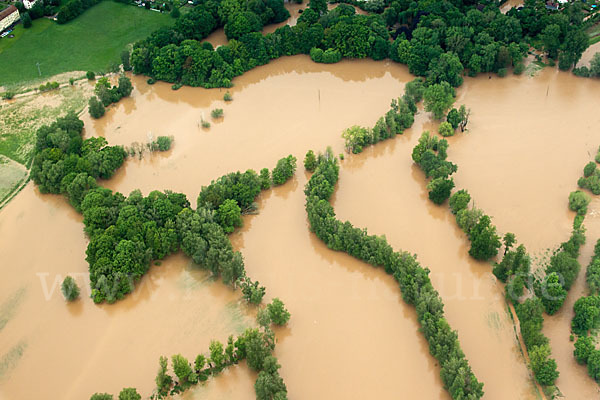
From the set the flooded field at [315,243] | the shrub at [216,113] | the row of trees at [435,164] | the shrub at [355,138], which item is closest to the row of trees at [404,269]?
the flooded field at [315,243]

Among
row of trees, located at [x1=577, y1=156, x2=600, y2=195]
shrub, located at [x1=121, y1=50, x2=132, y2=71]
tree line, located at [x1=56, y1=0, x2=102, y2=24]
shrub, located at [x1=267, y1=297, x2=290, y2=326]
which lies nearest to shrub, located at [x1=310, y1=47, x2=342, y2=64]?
shrub, located at [x1=121, y1=50, x2=132, y2=71]

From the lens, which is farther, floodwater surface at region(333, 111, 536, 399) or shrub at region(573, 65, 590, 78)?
shrub at region(573, 65, 590, 78)

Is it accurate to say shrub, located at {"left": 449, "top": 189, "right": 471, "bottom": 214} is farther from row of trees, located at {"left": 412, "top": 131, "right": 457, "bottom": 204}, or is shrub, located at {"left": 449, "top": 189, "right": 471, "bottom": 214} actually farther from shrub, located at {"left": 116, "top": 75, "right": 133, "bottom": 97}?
shrub, located at {"left": 116, "top": 75, "right": 133, "bottom": 97}

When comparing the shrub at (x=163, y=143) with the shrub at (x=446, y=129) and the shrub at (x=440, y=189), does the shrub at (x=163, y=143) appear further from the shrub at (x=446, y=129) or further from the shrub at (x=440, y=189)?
the shrub at (x=446, y=129)

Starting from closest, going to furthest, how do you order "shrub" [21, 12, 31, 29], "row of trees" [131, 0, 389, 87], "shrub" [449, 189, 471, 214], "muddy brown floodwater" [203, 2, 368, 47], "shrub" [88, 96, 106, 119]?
"shrub" [449, 189, 471, 214]
"shrub" [88, 96, 106, 119]
"row of trees" [131, 0, 389, 87]
"muddy brown floodwater" [203, 2, 368, 47]
"shrub" [21, 12, 31, 29]

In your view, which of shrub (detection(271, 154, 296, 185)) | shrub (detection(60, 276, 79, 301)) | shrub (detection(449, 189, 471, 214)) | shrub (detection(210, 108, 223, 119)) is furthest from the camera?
shrub (detection(210, 108, 223, 119))

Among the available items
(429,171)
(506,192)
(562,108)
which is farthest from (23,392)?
(562,108)
